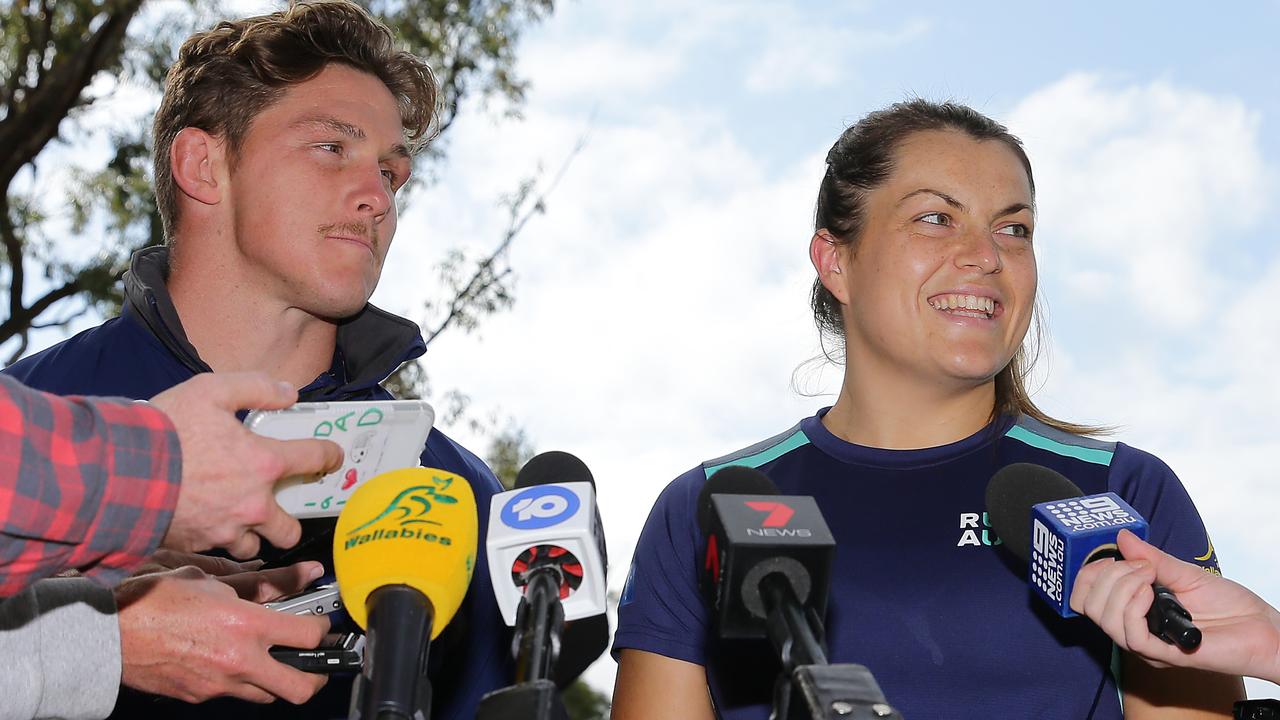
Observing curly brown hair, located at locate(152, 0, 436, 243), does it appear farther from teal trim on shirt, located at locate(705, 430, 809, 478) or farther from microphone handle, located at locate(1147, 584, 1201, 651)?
microphone handle, located at locate(1147, 584, 1201, 651)

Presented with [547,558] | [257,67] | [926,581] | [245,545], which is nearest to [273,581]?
[245,545]

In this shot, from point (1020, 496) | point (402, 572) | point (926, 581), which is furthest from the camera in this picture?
point (926, 581)

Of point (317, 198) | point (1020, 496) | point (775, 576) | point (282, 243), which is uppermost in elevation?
point (317, 198)

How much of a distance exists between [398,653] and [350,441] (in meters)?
0.92

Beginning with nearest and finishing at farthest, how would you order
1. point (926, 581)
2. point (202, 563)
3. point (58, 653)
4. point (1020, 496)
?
point (58, 653)
point (1020, 496)
point (202, 563)
point (926, 581)

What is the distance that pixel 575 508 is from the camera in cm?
206

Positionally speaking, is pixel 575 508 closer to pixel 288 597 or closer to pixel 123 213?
pixel 288 597

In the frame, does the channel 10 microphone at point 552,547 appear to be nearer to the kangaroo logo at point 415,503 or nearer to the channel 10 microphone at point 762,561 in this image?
the kangaroo logo at point 415,503

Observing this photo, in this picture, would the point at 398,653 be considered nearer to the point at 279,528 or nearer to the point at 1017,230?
the point at 279,528

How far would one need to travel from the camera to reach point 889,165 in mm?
3750

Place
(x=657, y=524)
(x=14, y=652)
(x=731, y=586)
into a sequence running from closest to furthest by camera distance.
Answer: (x=731, y=586) → (x=14, y=652) → (x=657, y=524)

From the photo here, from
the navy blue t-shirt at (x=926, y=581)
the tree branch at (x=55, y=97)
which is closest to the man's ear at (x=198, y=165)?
the navy blue t-shirt at (x=926, y=581)

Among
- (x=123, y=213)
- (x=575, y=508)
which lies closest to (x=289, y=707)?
(x=575, y=508)

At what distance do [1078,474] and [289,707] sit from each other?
217 centimetres
